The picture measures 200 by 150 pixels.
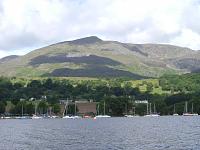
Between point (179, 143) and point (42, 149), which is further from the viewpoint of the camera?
point (179, 143)

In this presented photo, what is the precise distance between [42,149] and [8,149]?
246 inches

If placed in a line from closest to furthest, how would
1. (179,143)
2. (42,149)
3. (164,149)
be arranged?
(164,149)
(42,149)
(179,143)

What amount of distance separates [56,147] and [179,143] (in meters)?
21.1

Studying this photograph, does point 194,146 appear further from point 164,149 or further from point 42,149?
point 42,149

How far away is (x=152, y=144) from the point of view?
85688 millimetres

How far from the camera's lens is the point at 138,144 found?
8706cm

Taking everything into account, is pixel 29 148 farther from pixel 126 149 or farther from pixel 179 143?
pixel 179 143

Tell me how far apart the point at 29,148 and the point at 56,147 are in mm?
4800

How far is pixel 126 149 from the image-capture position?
7850cm

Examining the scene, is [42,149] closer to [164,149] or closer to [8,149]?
[8,149]

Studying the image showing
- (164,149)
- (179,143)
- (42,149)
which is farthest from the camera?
(179,143)

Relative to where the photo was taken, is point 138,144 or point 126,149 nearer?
point 126,149

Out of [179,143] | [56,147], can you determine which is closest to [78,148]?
[56,147]

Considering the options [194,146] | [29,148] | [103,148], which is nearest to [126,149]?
[103,148]
